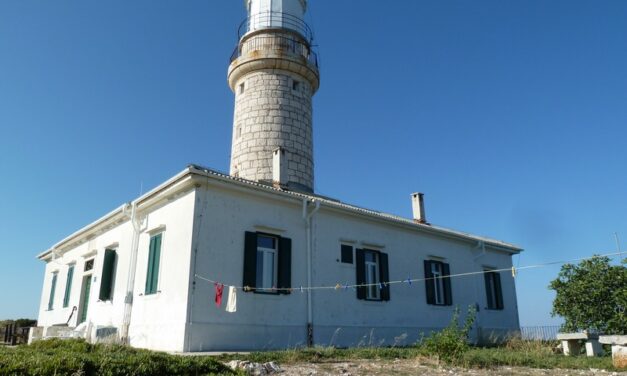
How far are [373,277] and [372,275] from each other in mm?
64

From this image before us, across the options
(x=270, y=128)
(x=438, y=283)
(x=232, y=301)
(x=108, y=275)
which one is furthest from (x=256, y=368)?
(x=270, y=128)

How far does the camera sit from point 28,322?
920 inches

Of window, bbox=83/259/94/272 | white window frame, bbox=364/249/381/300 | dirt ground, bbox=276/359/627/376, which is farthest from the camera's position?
window, bbox=83/259/94/272

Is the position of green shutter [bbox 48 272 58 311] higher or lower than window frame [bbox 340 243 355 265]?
lower

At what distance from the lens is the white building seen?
10.3 metres

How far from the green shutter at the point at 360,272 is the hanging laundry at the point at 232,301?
12.7 feet

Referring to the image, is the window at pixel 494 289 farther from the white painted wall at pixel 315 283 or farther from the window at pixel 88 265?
the window at pixel 88 265

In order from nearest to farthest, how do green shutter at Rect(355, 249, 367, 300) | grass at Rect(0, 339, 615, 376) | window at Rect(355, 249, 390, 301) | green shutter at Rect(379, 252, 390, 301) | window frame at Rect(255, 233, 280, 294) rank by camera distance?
grass at Rect(0, 339, 615, 376) → window frame at Rect(255, 233, 280, 294) → green shutter at Rect(355, 249, 367, 300) → window at Rect(355, 249, 390, 301) → green shutter at Rect(379, 252, 390, 301)

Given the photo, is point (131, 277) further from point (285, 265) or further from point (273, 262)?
point (285, 265)

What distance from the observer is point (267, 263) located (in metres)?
11.2

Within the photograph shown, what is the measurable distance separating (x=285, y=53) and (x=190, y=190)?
9.38 meters

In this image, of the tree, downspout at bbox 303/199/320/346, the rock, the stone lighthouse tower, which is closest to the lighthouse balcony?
the stone lighthouse tower

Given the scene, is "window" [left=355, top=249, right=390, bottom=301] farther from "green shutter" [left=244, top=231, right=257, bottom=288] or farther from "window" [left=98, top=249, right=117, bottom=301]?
"window" [left=98, top=249, right=117, bottom=301]

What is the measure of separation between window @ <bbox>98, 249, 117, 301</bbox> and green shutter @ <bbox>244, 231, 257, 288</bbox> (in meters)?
4.44
